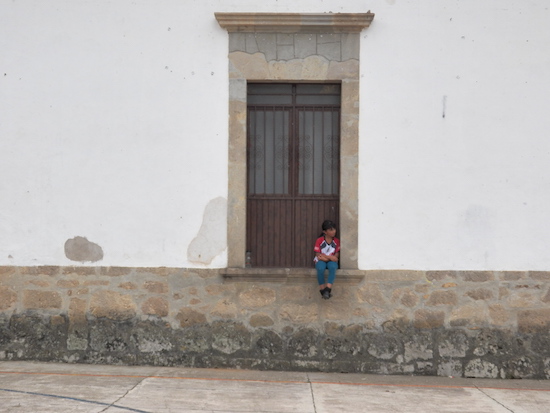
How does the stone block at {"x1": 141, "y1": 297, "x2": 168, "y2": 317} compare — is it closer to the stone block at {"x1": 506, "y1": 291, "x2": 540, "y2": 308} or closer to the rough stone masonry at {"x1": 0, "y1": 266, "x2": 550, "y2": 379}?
the rough stone masonry at {"x1": 0, "y1": 266, "x2": 550, "y2": 379}

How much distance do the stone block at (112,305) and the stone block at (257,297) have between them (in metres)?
1.24

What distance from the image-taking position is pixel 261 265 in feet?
29.7

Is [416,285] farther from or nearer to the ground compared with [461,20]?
nearer to the ground

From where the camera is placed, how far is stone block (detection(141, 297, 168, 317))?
29.0ft

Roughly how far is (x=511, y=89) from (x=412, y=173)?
143 centimetres

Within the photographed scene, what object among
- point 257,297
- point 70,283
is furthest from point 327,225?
point 70,283

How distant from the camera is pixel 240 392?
7.72 m

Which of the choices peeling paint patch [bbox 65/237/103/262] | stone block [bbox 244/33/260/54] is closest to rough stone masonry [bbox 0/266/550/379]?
peeling paint patch [bbox 65/237/103/262]

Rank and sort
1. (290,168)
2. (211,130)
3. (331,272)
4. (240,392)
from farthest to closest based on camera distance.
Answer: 1. (290,168)
2. (211,130)
3. (331,272)
4. (240,392)

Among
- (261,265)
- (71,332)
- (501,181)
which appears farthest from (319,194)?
(71,332)

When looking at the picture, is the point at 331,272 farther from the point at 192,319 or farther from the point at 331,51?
the point at 331,51

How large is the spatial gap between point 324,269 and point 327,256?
147mm

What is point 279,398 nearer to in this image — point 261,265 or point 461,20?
point 261,265

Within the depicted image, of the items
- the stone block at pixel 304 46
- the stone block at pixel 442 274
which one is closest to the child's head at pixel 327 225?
the stone block at pixel 442 274
